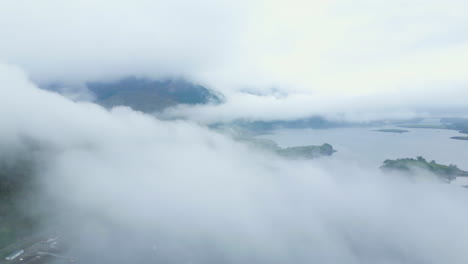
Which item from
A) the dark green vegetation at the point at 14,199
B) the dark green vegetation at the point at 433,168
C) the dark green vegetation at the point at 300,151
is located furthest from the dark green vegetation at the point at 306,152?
the dark green vegetation at the point at 14,199

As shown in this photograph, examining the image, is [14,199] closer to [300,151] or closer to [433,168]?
[300,151]

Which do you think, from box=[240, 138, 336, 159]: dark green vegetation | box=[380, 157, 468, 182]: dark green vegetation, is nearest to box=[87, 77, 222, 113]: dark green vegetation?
box=[240, 138, 336, 159]: dark green vegetation

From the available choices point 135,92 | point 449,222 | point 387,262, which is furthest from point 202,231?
point 135,92

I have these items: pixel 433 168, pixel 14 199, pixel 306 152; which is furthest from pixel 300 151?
pixel 14 199

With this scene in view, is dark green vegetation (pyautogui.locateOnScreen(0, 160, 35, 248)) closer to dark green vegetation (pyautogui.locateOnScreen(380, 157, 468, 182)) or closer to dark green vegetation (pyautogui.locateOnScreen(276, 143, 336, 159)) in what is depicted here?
dark green vegetation (pyautogui.locateOnScreen(276, 143, 336, 159))

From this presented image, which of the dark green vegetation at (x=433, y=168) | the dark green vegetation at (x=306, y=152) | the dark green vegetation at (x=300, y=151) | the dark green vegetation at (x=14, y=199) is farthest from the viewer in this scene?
the dark green vegetation at (x=300, y=151)

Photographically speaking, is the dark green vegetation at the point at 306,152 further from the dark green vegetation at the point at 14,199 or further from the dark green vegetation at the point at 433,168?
the dark green vegetation at the point at 14,199

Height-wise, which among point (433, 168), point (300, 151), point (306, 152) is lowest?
point (433, 168)
